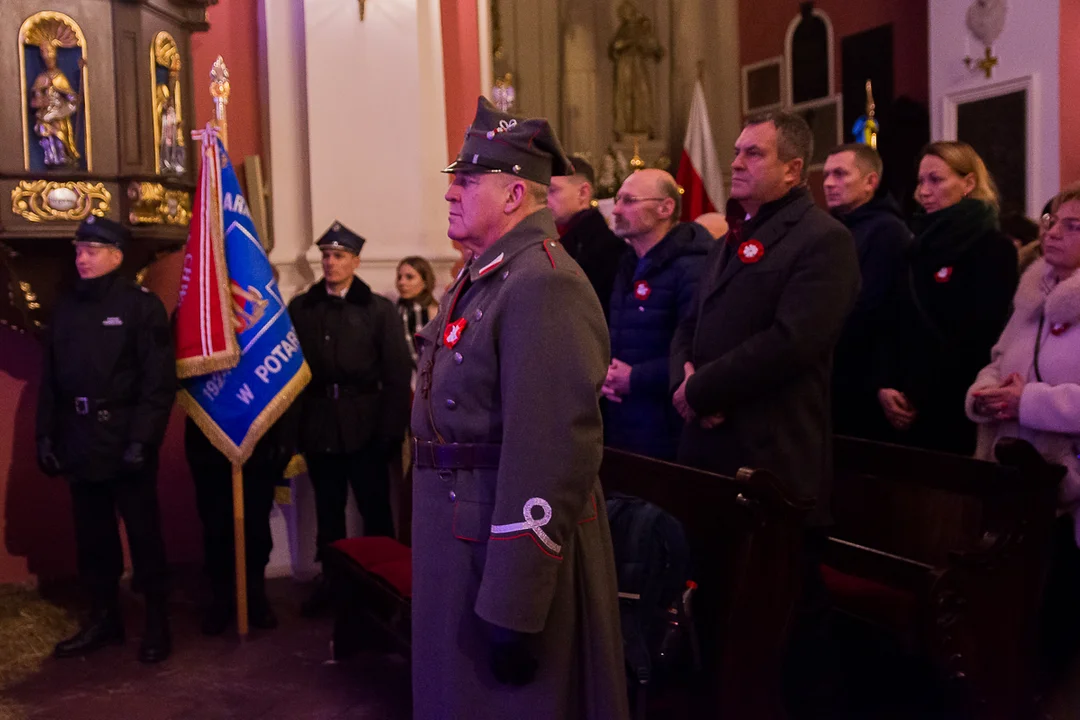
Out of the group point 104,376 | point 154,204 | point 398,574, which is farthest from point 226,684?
point 154,204

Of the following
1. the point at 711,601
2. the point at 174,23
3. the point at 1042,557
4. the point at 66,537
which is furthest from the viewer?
the point at 66,537

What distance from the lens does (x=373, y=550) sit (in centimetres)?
407

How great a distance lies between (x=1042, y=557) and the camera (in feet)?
10.1

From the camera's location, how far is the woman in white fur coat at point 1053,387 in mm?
3072

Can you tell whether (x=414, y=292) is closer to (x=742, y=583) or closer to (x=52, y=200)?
(x=52, y=200)

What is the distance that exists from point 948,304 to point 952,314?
4cm

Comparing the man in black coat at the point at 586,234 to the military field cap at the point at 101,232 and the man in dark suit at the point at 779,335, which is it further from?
the military field cap at the point at 101,232

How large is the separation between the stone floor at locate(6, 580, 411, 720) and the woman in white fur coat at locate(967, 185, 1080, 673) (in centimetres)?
210

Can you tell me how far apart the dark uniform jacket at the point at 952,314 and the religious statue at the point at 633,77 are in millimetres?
6696

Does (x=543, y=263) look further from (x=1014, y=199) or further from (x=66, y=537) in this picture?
(x=1014, y=199)

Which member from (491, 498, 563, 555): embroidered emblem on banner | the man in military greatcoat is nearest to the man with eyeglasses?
the man in military greatcoat

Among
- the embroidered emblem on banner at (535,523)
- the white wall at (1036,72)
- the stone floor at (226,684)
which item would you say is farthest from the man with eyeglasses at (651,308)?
the white wall at (1036,72)

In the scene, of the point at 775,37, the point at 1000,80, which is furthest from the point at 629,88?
the point at 1000,80

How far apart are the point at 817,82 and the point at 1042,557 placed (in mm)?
7788
